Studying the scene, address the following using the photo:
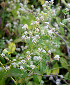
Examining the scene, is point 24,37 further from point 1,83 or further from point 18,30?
point 18,30

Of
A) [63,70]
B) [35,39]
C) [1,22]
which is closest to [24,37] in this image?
[35,39]

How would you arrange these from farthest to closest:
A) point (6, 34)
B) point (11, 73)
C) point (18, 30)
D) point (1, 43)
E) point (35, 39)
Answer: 1. point (6, 34)
2. point (18, 30)
3. point (1, 43)
4. point (35, 39)
5. point (11, 73)

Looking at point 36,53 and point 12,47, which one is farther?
point 12,47

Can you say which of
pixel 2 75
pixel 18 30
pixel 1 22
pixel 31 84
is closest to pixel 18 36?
pixel 18 30

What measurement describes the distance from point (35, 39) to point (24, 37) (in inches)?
4.0

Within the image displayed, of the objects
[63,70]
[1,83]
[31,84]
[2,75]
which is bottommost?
[63,70]

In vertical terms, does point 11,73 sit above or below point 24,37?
below

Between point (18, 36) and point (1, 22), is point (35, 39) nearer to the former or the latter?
point (18, 36)

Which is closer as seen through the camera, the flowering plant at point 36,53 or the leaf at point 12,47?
the flowering plant at point 36,53

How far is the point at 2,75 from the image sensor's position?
86 centimetres

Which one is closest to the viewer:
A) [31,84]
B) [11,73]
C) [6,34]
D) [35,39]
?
[11,73]

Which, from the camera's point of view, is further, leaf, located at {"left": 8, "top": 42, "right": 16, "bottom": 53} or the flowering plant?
leaf, located at {"left": 8, "top": 42, "right": 16, "bottom": 53}

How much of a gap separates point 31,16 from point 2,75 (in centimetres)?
96

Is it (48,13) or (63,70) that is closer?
(48,13)
